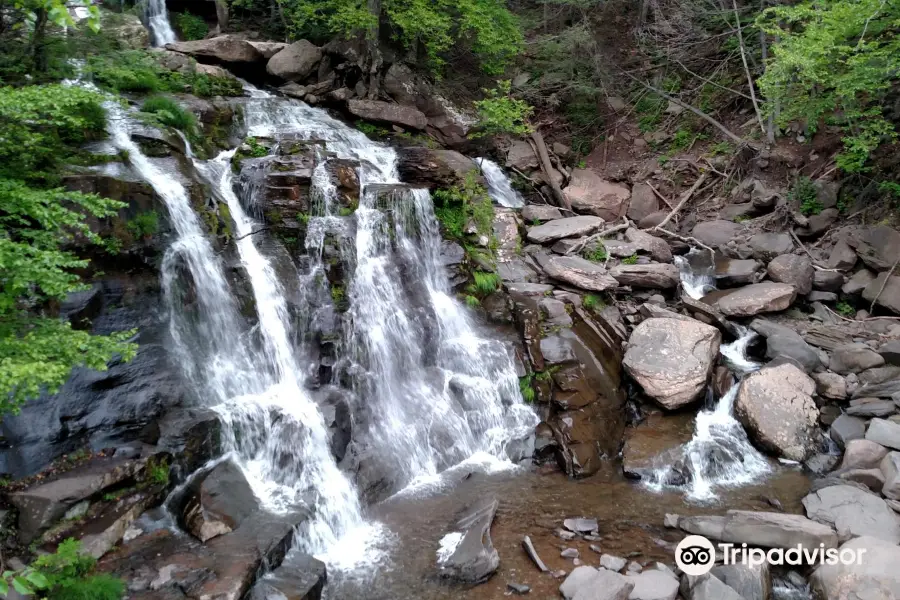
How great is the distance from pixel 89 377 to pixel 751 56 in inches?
702

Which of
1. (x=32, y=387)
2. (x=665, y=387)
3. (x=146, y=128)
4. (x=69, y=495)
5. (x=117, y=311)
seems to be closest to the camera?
(x=32, y=387)

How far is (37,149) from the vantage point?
707 cm

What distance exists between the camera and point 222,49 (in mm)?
15703

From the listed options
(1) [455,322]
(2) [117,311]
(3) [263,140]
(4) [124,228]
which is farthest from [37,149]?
(1) [455,322]

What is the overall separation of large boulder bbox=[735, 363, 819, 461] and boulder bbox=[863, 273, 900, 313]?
121 inches

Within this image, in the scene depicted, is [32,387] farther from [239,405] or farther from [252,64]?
[252,64]

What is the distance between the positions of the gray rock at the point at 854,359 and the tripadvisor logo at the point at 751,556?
15.0 feet

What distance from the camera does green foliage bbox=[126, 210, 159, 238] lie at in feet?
26.8

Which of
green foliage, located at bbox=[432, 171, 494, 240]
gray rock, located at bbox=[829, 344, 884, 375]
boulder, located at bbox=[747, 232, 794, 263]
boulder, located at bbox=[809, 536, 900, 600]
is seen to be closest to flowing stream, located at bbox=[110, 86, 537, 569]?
green foliage, located at bbox=[432, 171, 494, 240]

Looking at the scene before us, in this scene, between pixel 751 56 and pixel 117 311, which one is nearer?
pixel 117 311

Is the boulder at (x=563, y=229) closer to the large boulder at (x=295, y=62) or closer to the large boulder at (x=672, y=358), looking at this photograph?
the large boulder at (x=672, y=358)

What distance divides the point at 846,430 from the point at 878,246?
15.8 ft

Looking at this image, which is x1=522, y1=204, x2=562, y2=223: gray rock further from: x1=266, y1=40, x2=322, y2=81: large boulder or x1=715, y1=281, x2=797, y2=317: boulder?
x1=266, y1=40, x2=322, y2=81: large boulder

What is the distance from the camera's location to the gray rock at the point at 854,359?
30.9ft
